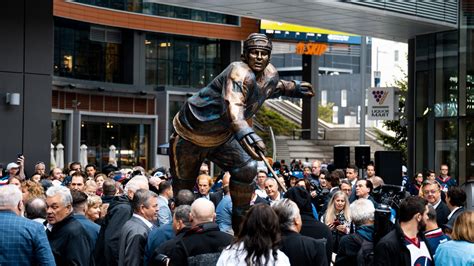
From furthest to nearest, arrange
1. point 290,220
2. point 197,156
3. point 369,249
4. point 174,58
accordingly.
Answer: point 174,58
point 197,156
point 369,249
point 290,220

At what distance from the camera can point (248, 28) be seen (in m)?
46.1

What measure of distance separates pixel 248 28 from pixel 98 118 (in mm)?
9003

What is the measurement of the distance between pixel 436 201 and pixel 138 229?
5.27 m

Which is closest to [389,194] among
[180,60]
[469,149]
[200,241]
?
[200,241]

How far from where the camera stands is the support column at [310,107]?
53.9m

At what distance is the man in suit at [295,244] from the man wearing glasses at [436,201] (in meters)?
4.99

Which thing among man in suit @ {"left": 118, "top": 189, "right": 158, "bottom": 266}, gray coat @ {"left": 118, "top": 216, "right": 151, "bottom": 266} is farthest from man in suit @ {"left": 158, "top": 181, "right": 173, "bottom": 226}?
gray coat @ {"left": 118, "top": 216, "right": 151, "bottom": 266}

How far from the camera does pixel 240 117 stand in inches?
367

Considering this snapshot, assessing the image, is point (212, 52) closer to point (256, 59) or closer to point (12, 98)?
point (12, 98)

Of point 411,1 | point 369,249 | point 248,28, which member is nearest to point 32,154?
point 411,1

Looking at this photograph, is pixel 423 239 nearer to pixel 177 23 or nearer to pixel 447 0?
pixel 447 0

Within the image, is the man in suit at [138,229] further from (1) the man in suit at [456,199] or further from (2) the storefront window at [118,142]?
(2) the storefront window at [118,142]

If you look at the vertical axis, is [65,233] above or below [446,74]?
below

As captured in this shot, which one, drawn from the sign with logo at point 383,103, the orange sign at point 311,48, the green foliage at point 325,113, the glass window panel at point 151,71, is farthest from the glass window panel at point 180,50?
the green foliage at point 325,113
